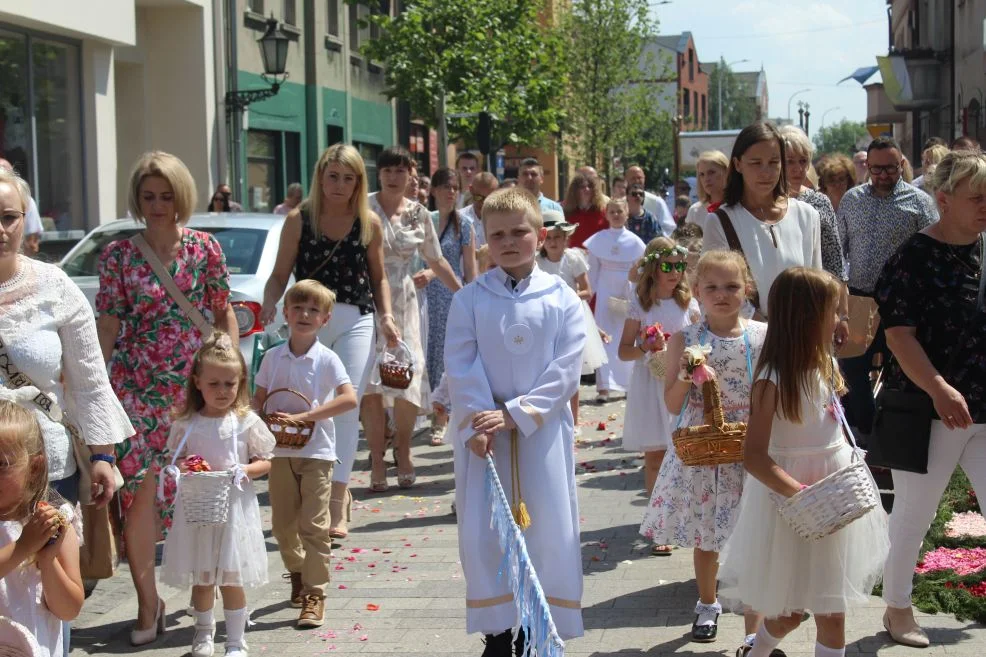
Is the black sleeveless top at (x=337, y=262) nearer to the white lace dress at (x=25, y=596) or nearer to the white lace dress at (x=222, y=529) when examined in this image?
the white lace dress at (x=222, y=529)

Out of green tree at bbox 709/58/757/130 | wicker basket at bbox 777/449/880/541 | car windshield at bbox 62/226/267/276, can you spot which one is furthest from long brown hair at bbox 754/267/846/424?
green tree at bbox 709/58/757/130

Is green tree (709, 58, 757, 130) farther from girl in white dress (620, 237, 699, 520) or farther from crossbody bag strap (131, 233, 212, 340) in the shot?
crossbody bag strap (131, 233, 212, 340)

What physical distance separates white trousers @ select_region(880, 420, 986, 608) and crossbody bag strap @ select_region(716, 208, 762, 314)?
1040 millimetres

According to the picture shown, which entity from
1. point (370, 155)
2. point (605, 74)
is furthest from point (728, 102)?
point (370, 155)

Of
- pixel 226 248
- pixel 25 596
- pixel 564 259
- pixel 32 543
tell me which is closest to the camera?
pixel 32 543

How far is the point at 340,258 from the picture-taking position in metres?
7.43

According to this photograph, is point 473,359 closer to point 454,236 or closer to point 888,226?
point 888,226

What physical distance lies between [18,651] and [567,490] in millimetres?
2020

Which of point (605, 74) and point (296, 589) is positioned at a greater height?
point (605, 74)

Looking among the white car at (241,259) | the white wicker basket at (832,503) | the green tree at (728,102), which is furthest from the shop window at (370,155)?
the green tree at (728,102)

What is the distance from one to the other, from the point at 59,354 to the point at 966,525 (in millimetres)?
5190

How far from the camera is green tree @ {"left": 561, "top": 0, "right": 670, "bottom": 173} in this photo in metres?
47.0

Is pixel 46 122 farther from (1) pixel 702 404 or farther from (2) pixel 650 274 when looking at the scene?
(1) pixel 702 404

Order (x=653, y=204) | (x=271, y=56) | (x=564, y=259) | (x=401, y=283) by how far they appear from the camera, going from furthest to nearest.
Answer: (x=271, y=56)
(x=653, y=204)
(x=564, y=259)
(x=401, y=283)
